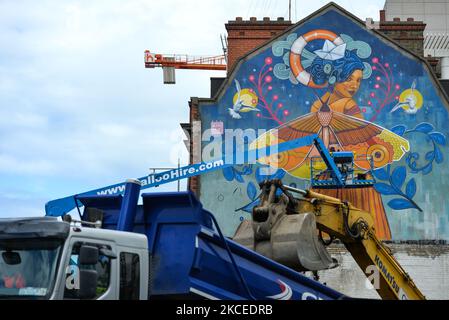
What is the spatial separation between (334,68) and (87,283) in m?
22.2

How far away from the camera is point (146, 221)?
10164 mm

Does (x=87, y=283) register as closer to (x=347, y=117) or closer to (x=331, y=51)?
(x=347, y=117)

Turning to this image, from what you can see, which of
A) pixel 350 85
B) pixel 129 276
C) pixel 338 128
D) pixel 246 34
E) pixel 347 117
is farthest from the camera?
pixel 246 34

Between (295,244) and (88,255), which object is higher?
(88,255)

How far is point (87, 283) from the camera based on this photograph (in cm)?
828

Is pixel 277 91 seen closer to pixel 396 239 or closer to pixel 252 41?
pixel 252 41

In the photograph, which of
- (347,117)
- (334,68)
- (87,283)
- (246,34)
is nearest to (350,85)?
(334,68)

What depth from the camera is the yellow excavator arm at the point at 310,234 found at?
42.8 ft

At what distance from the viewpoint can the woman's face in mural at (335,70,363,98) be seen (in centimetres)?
2886

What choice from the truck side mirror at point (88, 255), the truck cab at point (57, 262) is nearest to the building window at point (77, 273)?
the truck cab at point (57, 262)

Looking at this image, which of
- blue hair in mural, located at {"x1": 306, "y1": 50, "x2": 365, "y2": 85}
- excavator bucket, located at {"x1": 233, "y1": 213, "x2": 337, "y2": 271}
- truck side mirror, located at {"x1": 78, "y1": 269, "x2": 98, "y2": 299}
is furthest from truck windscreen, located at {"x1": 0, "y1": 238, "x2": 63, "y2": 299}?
blue hair in mural, located at {"x1": 306, "y1": 50, "x2": 365, "y2": 85}

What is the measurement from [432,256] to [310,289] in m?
17.6

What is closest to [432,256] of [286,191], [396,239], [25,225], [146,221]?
[396,239]

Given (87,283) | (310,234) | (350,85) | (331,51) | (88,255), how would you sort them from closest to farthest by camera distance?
(87,283)
(88,255)
(310,234)
(350,85)
(331,51)
